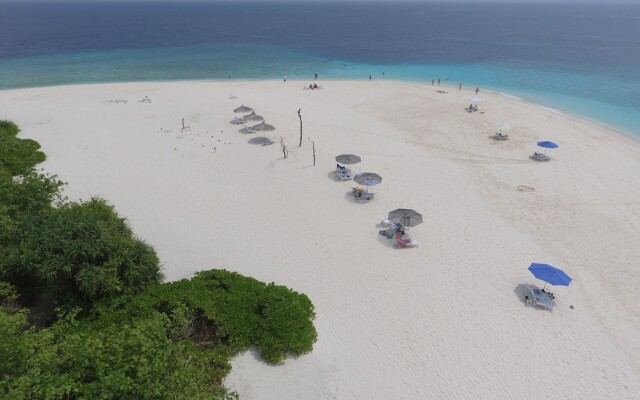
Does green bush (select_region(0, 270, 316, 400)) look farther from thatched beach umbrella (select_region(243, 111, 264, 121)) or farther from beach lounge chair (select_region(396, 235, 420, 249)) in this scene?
thatched beach umbrella (select_region(243, 111, 264, 121))

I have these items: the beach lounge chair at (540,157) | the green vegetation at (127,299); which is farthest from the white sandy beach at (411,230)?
the green vegetation at (127,299)

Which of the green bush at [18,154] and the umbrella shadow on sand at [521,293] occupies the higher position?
the green bush at [18,154]

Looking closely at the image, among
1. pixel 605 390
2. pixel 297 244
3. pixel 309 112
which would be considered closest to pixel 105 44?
pixel 309 112

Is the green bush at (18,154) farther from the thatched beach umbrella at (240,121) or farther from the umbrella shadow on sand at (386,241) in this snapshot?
the umbrella shadow on sand at (386,241)

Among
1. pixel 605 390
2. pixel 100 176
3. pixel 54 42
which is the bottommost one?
pixel 605 390

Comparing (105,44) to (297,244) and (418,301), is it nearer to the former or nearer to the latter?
(297,244)

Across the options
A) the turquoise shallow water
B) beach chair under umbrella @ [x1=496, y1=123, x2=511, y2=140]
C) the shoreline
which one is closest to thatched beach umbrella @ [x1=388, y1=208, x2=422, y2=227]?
beach chair under umbrella @ [x1=496, y1=123, x2=511, y2=140]

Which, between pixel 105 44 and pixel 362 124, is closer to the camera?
pixel 362 124
